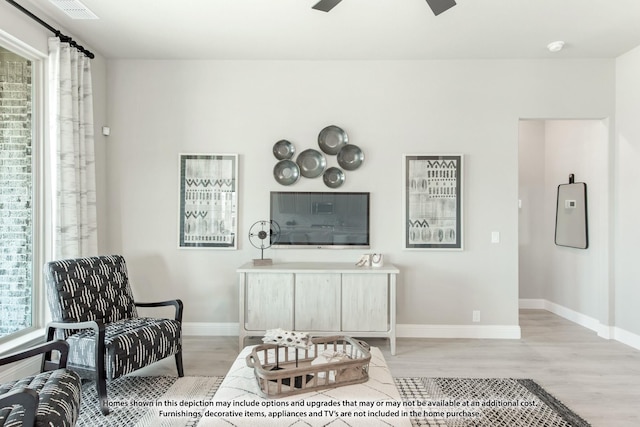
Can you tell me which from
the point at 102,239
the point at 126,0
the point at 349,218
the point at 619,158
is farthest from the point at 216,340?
the point at 619,158

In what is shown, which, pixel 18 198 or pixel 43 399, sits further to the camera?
pixel 18 198

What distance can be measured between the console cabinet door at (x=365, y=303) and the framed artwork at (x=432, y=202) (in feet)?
2.22

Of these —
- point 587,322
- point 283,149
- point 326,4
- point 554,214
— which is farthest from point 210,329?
point 554,214

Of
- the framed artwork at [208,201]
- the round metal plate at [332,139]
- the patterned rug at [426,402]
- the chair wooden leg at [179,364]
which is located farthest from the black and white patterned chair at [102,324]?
the round metal plate at [332,139]

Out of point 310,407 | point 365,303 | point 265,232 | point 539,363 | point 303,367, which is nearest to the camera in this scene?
point 310,407

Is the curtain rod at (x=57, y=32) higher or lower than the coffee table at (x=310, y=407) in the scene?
higher

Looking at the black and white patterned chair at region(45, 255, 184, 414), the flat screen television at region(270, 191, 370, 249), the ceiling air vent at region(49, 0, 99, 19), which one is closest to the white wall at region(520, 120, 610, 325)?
the flat screen television at region(270, 191, 370, 249)

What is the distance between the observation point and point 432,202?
3.94 m

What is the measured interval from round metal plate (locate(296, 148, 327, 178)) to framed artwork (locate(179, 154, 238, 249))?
69cm

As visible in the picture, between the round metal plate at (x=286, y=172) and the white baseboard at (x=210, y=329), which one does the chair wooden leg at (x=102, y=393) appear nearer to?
the white baseboard at (x=210, y=329)

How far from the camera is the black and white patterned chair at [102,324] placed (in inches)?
96.2

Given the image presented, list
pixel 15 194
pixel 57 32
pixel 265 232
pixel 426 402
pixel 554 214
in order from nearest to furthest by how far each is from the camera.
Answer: pixel 426 402 < pixel 15 194 < pixel 57 32 < pixel 265 232 < pixel 554 214

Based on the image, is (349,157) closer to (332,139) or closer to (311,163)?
(332,139)

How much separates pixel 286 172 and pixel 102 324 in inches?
85.4
